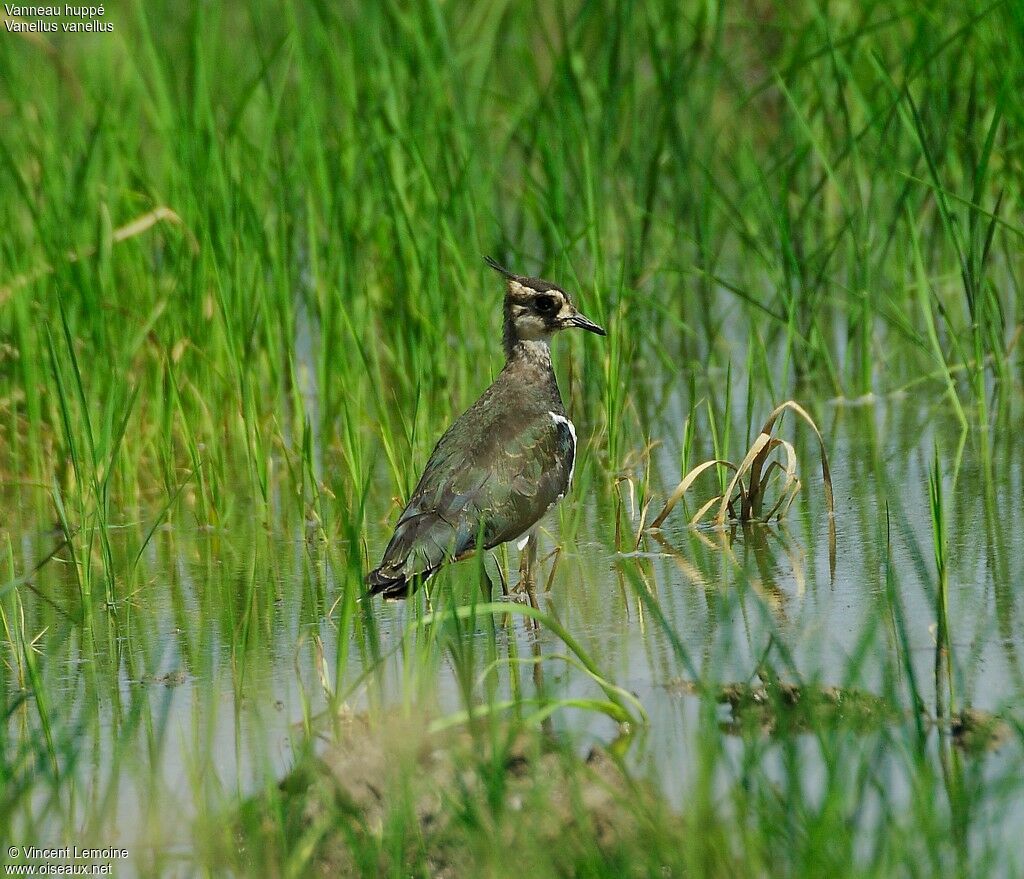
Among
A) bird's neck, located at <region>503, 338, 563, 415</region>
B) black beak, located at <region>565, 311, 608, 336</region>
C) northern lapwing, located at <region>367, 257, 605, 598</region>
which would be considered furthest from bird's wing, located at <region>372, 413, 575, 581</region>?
black beak, located at <region>565, 311, 608, 336</region>

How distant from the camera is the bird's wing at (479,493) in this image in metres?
4.95

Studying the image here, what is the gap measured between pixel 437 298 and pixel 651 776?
339 centimetres

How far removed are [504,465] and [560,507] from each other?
0.68m

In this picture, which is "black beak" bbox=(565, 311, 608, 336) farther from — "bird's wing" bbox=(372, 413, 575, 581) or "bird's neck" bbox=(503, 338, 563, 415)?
"bird's wing" bbox=(372, 413, 575, 581)

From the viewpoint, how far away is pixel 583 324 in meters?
6.11

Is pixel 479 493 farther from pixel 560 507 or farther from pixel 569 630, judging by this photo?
pixel 560 507

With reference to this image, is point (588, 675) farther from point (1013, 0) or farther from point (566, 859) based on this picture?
point (1013, 0)

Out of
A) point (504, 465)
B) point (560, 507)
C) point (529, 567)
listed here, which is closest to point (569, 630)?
point (529, 567)

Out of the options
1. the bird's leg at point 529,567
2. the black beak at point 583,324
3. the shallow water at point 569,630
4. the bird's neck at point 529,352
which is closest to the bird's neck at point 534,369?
the bird's neck at point 529,352

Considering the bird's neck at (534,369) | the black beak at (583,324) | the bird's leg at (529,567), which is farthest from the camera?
the black beak at (583,324)

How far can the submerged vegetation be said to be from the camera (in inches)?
132

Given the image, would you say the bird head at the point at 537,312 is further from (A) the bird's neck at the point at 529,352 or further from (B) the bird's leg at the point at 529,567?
(B) the bird's leg at the point at 529,567

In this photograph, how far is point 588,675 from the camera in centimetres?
420

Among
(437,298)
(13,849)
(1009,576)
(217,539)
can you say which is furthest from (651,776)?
(437,298)
